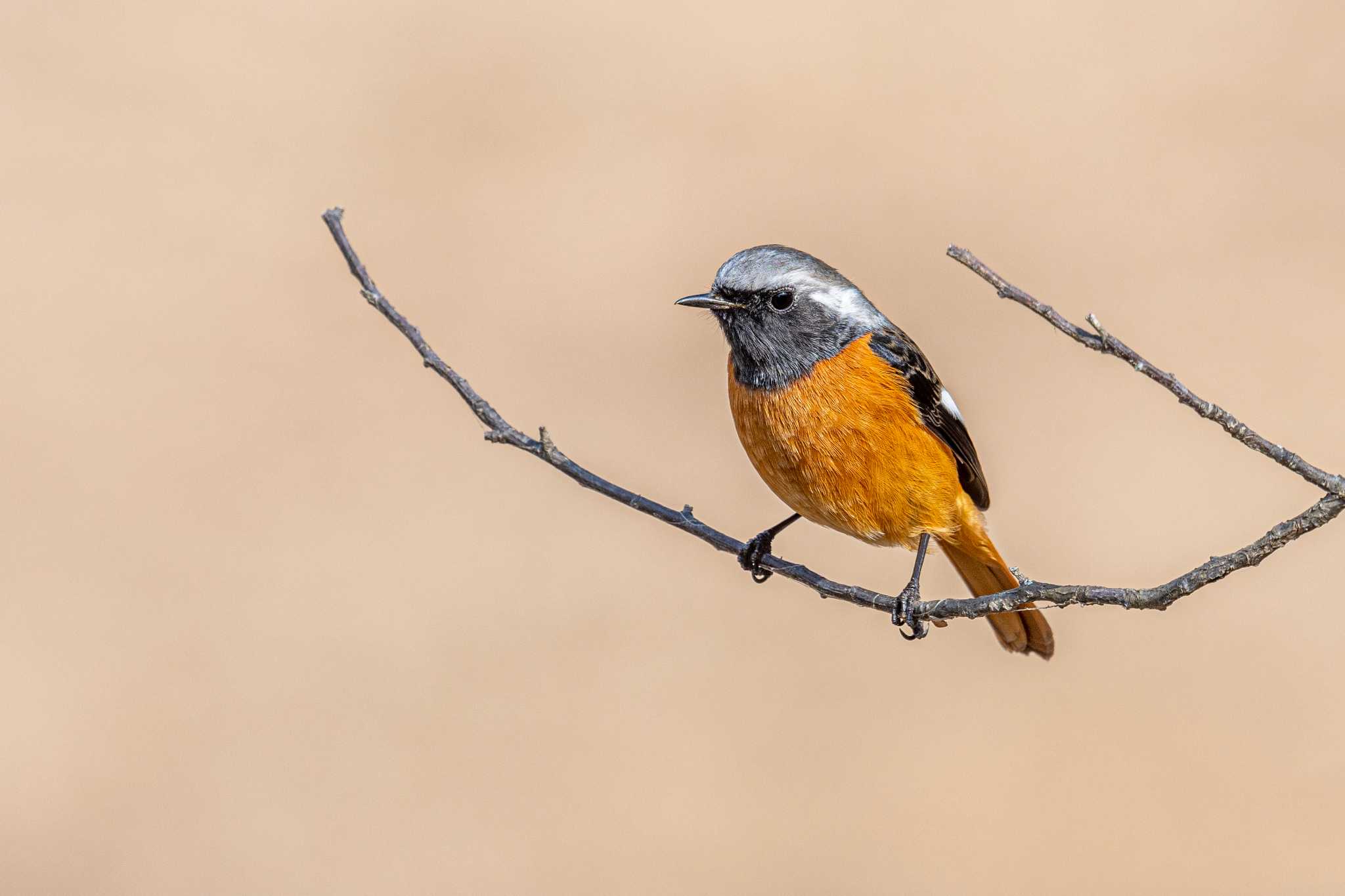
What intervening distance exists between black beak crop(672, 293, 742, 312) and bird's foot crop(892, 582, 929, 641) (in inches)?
48.2

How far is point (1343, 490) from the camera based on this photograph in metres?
2.59

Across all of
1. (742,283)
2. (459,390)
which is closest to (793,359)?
(742,283)

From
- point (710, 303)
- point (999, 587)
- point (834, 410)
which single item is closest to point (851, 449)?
point (834, 410)

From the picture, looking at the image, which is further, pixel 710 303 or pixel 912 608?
pixel 710 303

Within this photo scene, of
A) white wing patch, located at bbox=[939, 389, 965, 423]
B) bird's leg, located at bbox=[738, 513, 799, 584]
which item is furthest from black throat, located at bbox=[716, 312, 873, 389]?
bird's leg, located at bbox=[738, 513, 799, 584]

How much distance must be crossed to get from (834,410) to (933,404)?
1.93 ft

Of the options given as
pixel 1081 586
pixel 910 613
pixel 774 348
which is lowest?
pixel 1081 586

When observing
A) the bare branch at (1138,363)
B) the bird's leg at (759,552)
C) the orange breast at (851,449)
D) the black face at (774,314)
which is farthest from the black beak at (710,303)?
the bare branch at (1138,363)

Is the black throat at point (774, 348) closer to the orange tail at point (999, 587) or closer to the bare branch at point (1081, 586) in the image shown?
the bare branch at point (1081, 586)

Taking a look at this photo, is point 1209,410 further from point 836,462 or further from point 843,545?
point 843,545

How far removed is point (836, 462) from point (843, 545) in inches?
168

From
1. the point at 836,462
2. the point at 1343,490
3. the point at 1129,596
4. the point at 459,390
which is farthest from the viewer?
the point at 836,462

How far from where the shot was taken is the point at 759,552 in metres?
5.14

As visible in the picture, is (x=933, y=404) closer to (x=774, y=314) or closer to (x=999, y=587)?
(x=774, y=314)
